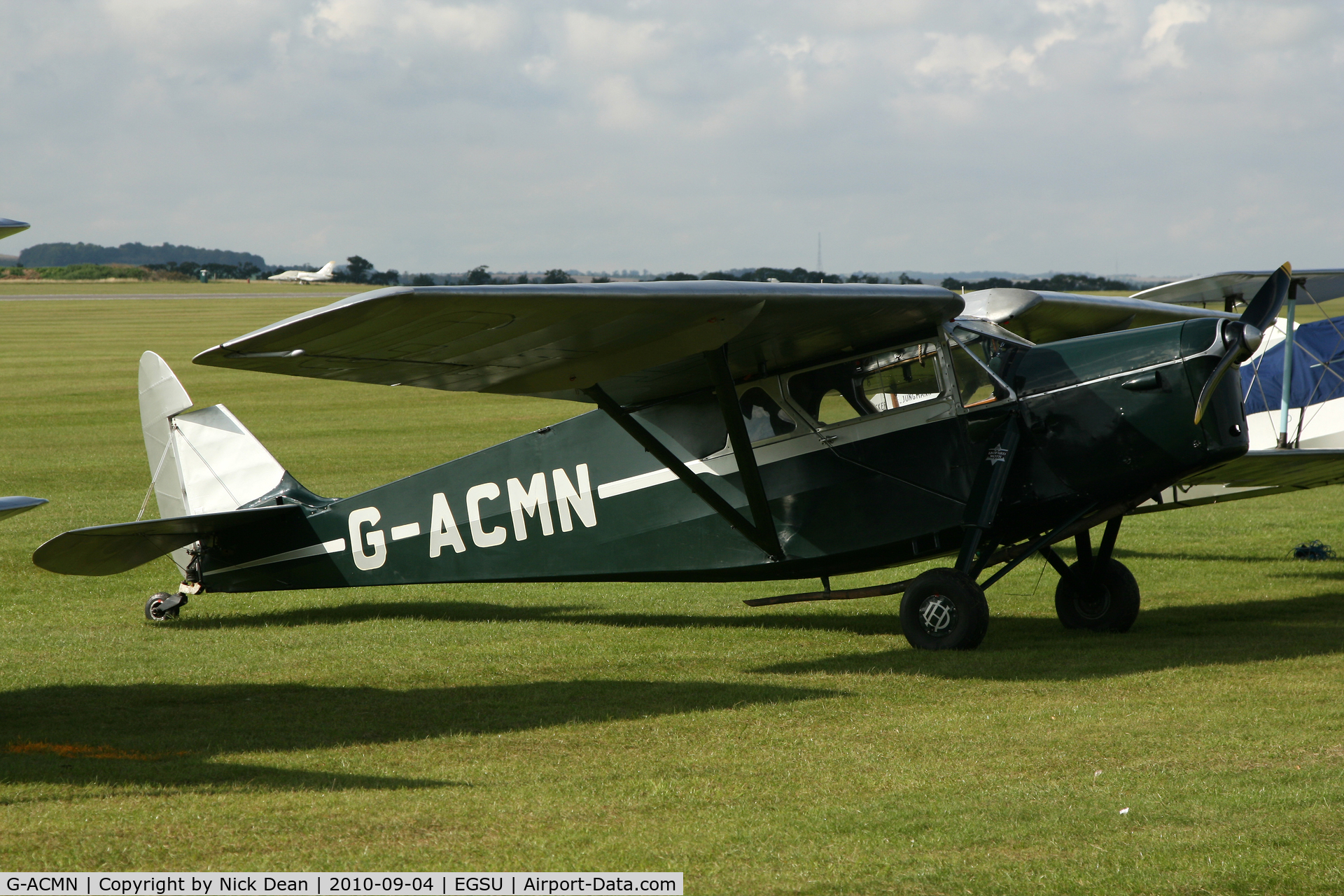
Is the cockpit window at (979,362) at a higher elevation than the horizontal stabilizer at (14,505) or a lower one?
higher

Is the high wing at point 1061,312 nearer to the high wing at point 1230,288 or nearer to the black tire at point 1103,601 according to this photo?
the high wing at point 1230,288

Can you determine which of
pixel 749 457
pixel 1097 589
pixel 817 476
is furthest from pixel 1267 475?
pixel 749 457

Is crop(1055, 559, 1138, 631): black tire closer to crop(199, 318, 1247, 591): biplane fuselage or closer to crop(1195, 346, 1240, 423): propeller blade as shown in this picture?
crop(199, 318, 1247, 591): biplane fuselage

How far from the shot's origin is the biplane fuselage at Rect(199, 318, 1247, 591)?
864 centimetres

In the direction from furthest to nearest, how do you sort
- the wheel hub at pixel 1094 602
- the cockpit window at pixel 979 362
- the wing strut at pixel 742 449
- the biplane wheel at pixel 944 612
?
the wheel hub at pixel 1094 602
the cockpit window at pixel 979 362
the biplane wheel at pixel 944 612
the wing strut at pixel 742 449

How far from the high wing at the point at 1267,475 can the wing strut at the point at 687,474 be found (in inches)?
118

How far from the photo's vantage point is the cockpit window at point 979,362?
8.91 metres

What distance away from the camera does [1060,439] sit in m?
8.80

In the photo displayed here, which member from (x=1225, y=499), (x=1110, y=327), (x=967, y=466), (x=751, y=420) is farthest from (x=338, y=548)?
(x=1225, y=499)

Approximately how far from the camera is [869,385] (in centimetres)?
927

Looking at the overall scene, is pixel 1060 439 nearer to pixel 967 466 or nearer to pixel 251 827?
pixel 967 466

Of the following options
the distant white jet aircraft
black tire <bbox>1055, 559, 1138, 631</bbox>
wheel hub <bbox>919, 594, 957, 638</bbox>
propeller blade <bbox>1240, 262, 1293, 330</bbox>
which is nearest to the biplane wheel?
A: wheel hub <bbox>919, 594, 957, 638</bbox>

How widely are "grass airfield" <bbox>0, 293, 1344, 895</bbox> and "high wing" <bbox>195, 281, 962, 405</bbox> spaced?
2.07 metres

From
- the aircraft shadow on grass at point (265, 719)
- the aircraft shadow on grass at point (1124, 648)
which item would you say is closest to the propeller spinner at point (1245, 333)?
the aircraft shadow on grass at point (1124, 648)
